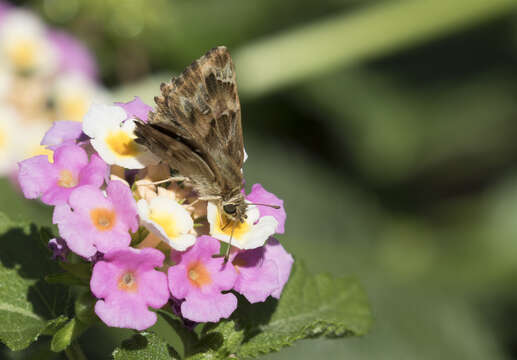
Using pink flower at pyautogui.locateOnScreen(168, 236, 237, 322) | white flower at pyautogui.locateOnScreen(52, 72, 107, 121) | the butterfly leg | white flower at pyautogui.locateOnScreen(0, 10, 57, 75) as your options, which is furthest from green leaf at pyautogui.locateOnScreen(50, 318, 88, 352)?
white flower at pyautogui.locateOnScreen(0, 10, 57, 75)

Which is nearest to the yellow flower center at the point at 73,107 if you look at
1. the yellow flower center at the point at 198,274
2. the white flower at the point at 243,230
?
the white flower at the point at 243,230

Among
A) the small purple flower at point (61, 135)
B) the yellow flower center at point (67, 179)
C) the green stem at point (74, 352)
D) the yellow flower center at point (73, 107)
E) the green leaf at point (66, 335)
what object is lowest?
the green stem at point (74, 352)

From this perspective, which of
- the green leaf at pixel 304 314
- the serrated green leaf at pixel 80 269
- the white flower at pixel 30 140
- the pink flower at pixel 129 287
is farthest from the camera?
the white flower at pixel 30 140

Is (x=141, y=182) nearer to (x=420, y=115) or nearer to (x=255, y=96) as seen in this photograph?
(x=255, y=96)

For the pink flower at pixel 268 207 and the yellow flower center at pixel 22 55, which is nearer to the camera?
the pink flower at pixel 268 207

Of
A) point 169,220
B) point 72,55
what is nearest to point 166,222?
point 169,220

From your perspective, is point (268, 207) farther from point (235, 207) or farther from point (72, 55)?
point (72, 55)

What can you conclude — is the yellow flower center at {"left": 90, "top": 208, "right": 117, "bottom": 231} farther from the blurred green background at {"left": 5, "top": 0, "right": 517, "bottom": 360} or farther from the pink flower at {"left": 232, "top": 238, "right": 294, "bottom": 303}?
the blurred green background at {"left": 5, "top": 0, "right": 517, "bottom": 360}

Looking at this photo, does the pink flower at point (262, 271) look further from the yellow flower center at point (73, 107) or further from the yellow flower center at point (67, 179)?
the yellow flower center at point (73, 107)
